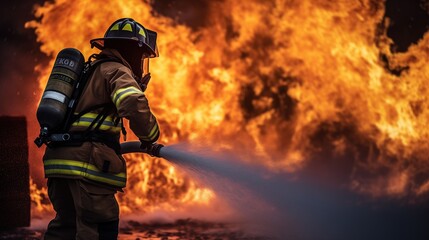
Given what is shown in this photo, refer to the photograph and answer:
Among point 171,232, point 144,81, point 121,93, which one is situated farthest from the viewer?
point 171,232

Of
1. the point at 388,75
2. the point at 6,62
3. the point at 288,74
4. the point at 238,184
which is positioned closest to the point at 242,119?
the point at 288,74

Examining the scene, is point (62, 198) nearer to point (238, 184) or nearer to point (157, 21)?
point (238, 184)

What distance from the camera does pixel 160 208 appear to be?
10289 millimetres

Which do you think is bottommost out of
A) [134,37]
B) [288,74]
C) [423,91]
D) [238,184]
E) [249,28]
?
[238,184]

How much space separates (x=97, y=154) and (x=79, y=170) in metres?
0.15

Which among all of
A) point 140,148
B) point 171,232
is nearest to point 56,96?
point 140,148

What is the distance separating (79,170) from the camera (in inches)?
147

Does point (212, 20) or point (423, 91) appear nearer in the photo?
point (423, 91)

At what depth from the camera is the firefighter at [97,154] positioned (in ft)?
12.2

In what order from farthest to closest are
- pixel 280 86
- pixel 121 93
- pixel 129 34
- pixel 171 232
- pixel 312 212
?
pixel 280 86 → pixel 312 212 → pixel 171 232 → pixel 129 34 → pixel 121 93

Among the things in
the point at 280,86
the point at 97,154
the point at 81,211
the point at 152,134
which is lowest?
the point at 81,211

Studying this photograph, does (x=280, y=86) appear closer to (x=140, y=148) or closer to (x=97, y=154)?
(x=140, y=148)

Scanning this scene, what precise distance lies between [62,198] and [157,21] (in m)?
6.59

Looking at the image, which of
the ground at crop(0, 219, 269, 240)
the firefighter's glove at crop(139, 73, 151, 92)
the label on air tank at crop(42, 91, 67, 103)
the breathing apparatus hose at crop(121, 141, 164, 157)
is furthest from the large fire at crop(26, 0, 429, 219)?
the label on air tank at crop(42, 91, 67, 103)
